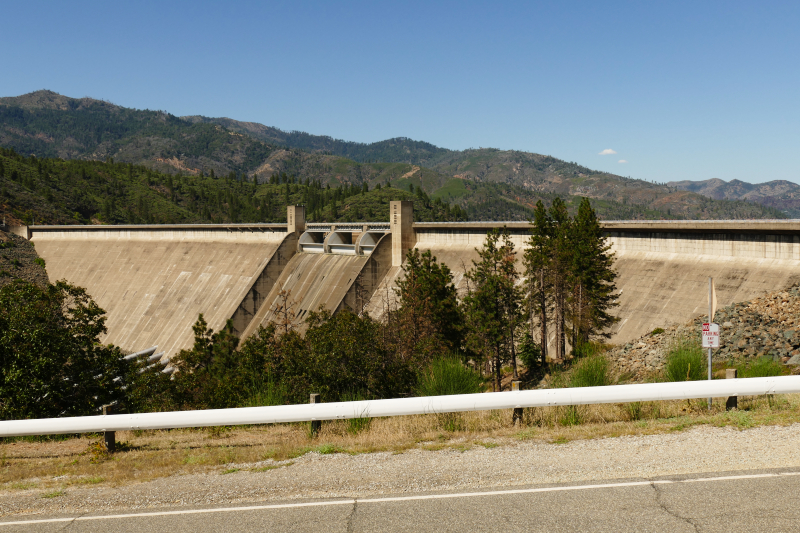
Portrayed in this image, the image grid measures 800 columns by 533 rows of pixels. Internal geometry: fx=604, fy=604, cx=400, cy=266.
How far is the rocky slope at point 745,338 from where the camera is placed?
703 inches

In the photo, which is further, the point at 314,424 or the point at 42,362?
the point at 42,362

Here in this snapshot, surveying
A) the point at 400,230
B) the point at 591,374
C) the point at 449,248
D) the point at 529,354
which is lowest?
the point at 529,354

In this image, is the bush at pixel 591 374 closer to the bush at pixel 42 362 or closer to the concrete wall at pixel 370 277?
the bush at pixel 42 362

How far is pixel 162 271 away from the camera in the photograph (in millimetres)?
67875

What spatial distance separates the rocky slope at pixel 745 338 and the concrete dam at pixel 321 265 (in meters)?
6.31

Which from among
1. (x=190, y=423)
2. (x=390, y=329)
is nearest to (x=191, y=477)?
(x=190, y=423)

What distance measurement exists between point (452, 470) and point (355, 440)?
7.32 feet

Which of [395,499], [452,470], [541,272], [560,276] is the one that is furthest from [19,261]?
[395,499]

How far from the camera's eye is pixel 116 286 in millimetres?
69312

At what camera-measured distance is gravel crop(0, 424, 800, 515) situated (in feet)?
24.6

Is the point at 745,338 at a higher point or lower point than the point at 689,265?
lower

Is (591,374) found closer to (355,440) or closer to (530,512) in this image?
(355,440)

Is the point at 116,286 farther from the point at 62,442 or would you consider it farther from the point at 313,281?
the point at 62,442

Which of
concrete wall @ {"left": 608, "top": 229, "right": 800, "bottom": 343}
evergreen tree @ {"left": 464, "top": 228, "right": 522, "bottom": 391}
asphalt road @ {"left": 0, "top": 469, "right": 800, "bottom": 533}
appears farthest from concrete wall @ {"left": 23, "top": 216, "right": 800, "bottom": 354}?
asphalt road @ {"left": 0, "top": 469, "right": 800, "bottom": 533}
